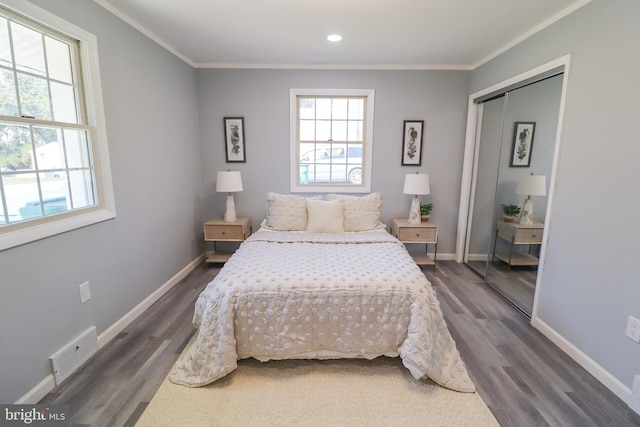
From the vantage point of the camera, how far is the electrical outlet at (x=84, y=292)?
1.99 metres

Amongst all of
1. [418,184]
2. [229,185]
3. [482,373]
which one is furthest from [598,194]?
[229,185]

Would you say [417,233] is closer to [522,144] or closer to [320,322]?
[522,144]

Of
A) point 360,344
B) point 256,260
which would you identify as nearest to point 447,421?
point 360,344

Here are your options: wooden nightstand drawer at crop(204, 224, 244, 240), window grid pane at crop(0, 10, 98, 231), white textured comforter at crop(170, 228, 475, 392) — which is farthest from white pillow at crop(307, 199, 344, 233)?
window grid pane at crop(0, 10, 98, 231)

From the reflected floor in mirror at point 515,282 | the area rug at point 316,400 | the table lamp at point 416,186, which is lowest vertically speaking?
the area rug at point 316,400

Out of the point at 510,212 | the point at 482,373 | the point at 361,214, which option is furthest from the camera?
the point at 361,214

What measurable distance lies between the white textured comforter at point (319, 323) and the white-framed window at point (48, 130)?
3.60ft

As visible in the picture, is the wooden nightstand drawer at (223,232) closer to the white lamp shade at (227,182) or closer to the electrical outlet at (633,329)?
the white lamp shade at (227,182)

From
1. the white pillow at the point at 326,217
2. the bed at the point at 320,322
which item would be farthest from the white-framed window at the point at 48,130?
the white pillow at the point at 326,217

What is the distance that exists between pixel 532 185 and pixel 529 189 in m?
0.05

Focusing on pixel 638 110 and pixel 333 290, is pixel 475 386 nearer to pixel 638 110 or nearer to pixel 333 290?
pixel 333 290

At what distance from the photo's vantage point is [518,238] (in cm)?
274

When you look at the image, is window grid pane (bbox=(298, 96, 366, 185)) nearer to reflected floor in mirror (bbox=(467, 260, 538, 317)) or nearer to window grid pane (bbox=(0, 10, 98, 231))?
reflected floor in mirror (bbox=(467, 260, 538, 317))

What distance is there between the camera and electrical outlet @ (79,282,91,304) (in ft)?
6.51
